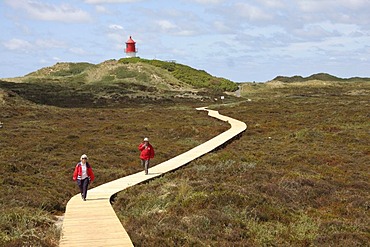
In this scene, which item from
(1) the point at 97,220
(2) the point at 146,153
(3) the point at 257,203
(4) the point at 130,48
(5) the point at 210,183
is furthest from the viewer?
(4) the point at 130,48

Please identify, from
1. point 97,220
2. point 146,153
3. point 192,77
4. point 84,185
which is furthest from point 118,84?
point 97,220

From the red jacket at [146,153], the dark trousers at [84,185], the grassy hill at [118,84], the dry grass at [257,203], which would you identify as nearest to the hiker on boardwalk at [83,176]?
the dark trousers at [84,185]

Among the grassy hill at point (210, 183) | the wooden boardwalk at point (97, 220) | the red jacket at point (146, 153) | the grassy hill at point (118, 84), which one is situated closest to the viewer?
the wooden boardwalk at point (97, 220)

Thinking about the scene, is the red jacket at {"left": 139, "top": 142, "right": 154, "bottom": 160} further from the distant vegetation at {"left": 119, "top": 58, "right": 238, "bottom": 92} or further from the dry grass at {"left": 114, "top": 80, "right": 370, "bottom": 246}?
the distant vegetation at {"left": 119, "top": 58, "right": 238, "bottom": 92}

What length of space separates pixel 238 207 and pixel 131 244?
12.8 ft

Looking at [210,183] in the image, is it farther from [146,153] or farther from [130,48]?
[130,48]

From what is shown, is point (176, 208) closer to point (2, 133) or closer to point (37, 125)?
point (2, 133)

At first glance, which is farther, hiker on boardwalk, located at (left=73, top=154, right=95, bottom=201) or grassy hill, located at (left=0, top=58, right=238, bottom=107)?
grassy hill, located at (left=0, top=58, right=238, bottom=107)

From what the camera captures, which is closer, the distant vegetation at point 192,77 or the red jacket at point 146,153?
the red jacket at point 146,153

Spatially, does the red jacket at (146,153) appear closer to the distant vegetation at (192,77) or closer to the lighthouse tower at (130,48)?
the distant vegetation at (192,77)

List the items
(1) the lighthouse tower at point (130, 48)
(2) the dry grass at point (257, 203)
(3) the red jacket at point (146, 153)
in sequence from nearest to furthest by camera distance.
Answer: (2) the dry grass at point (257, 203), (3) the red jacket at point (146, 153), (1) the lighthouse tower at point (130, 48)

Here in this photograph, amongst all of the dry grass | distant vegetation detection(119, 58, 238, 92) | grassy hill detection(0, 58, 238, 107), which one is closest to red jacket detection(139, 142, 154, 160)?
the dry grass

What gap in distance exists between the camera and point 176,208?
13.3 meters

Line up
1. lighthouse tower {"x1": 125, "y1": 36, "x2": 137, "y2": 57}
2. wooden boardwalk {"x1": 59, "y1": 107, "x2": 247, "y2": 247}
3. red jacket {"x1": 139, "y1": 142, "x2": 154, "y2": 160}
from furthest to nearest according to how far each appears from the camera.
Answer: lighthouse tower {"x1": 125, "y1": 36, "x2": 137, "y2": 57}
red jacket {"x1": 139, "y1": 142, "x2": 154, "y2": 160}
wooden boardwalk {"x1": 59, "y1": 107, "x2": 247, "y2": 247}
